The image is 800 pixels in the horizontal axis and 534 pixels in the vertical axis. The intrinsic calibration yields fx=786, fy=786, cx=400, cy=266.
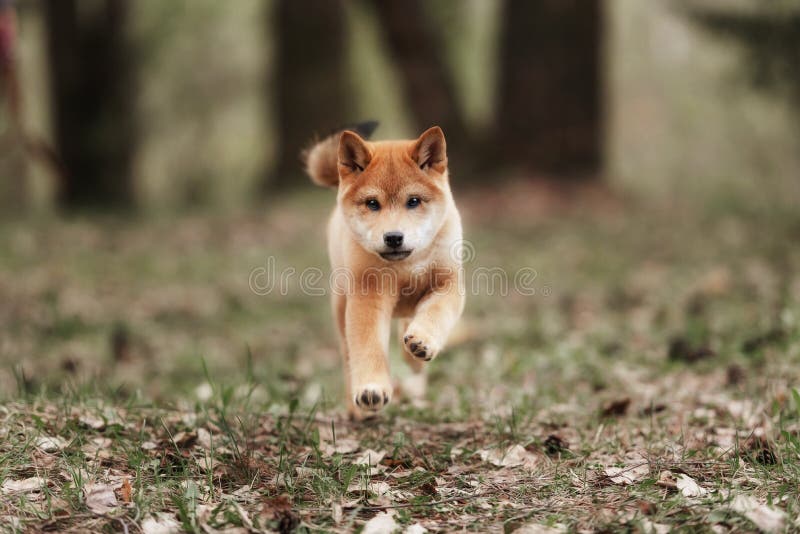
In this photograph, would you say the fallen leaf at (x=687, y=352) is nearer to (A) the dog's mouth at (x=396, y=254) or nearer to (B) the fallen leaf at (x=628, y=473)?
(B) the fallen leaf at (x=628, y=473)

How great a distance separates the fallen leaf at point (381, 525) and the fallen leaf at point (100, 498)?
3.45ft

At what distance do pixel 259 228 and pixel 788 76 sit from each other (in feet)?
27.1

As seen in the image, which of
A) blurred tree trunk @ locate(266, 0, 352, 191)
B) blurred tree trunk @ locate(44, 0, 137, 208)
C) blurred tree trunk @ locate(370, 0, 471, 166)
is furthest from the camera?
blurred tree trunk @ locate(44, 0, 137, 208)

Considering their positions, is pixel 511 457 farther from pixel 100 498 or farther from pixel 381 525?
pixel 100 498

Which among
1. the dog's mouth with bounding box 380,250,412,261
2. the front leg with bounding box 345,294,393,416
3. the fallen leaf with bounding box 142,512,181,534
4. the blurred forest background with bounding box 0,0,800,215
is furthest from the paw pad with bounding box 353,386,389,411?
the blurred forest background with bounding box 0,0,800,215

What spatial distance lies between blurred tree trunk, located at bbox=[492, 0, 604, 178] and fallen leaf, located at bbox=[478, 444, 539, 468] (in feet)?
29.8

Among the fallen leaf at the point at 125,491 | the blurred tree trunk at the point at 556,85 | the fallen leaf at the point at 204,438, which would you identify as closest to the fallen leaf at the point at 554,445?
the fallen leaf at the point at 204,438

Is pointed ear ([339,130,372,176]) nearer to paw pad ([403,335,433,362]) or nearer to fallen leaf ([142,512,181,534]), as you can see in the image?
paw pad ([403,335,433,362])

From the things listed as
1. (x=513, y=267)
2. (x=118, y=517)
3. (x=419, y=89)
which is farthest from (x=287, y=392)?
(x=419, y=89)

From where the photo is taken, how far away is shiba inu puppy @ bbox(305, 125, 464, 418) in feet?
11.2

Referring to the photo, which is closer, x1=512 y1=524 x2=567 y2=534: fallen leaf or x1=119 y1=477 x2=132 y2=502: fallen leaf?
x1=512 y1=524 x2=567 y2=534: fallen leaf

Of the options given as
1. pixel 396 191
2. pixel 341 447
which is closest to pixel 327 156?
pixel 396 191

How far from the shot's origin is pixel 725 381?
17.0 feet

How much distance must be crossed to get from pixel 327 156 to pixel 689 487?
236cm
